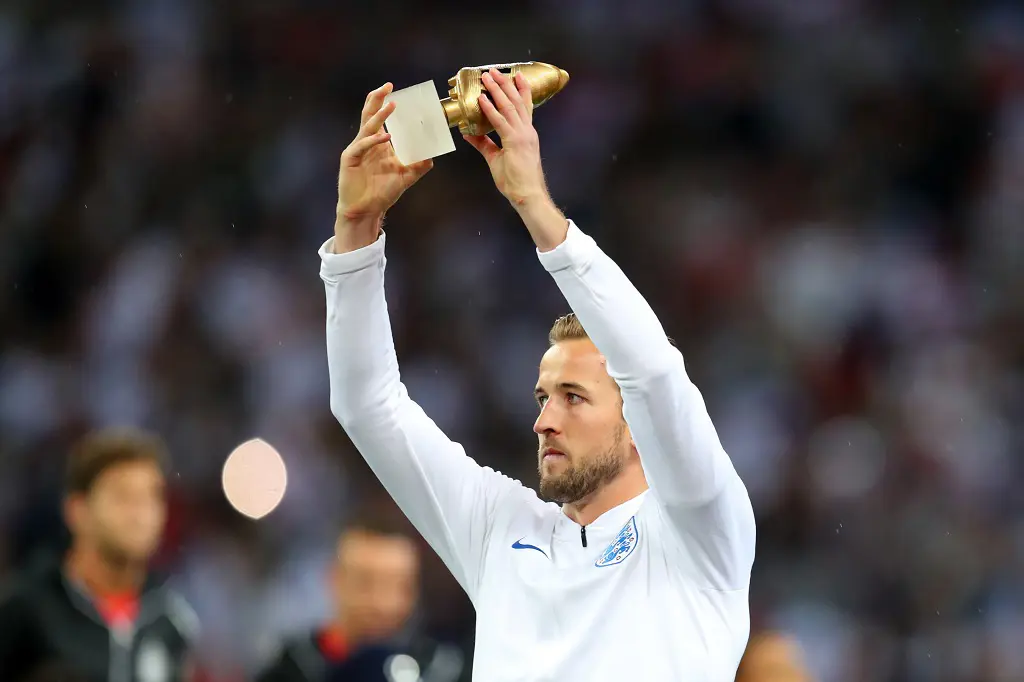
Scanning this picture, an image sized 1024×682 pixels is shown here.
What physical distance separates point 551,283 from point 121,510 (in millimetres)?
4429

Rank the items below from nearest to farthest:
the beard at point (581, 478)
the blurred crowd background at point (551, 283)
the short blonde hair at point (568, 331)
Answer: the beard at point (581, 478) → the short blonde hair at point (568, 331) → the blurred crowd background at point (551, 283)

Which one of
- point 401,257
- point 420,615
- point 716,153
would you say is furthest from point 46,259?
point 716,153

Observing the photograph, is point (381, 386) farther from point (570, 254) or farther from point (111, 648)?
point (111, 648)

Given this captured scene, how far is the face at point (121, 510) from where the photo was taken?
4621 mm

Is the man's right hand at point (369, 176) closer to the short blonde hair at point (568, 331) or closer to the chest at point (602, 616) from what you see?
the short blonde hair at point (568, 331)

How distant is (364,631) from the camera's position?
494cm

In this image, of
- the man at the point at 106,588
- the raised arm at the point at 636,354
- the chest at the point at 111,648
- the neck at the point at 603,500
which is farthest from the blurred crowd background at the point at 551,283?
the raised arm at the point at 636,354

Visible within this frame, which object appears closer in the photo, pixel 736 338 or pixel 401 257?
pixel 736 338

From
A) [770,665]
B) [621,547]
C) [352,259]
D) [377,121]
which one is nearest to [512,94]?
[377,121]

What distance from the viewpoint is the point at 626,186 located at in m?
9.06

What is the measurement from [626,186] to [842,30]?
1.98 metres

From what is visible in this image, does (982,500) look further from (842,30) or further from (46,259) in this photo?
(46,259)

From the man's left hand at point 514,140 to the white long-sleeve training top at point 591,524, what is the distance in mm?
119

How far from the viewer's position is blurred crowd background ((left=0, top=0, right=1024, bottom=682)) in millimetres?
7152
